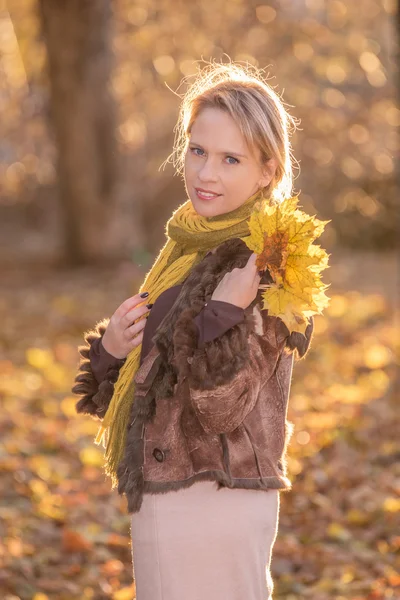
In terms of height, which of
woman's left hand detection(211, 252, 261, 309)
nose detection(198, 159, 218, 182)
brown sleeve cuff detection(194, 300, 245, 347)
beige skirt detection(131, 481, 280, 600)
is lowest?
beige skirt detection(131, 481, 280, 600)

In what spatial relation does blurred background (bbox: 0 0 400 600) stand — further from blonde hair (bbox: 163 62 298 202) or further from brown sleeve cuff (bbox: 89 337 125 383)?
brown sleeve cuff (bbox: 89 337 125 383)

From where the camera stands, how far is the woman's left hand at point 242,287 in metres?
2.21

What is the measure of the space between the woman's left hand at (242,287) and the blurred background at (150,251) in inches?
49.6

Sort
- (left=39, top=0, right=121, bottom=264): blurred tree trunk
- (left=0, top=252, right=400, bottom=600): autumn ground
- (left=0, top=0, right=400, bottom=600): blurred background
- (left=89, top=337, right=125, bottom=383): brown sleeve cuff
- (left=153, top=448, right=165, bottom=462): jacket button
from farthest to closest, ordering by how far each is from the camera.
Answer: (left=39, top=0, right=121, bottom=264): blurred tree trunk → (left=0, top=0, right=400, bottom=600): blurred background → (left=0, top=252, right=400, bottom=600): autumn ground → (left=89, top=337, right=125, bottom=383): brown sleeve cuff → (left=153, top=448, right=165, bottom=462): jacket button

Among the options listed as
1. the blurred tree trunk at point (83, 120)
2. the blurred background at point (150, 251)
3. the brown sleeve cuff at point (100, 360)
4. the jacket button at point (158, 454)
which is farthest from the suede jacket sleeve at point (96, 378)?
the blurred tree trunk at point (83, 120)

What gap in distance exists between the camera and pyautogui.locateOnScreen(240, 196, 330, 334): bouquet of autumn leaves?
220cm

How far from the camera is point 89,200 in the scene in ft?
41.6

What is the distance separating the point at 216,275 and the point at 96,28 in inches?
399

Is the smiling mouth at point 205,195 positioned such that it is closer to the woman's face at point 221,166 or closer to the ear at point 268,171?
the woman's face at point 221,166

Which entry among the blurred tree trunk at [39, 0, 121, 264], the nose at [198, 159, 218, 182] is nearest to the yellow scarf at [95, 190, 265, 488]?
the nose at [198, 159, 218, 182]

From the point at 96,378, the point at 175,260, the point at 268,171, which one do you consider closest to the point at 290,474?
the point at 96,378

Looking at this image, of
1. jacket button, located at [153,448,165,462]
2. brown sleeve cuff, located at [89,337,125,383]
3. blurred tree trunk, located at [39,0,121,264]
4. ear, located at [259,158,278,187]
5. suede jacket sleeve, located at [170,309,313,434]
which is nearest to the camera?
suede jacket sleeve, located at [170,309,313,434]

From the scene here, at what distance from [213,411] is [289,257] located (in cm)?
42

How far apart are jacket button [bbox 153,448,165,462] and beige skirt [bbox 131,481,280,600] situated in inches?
3.6
